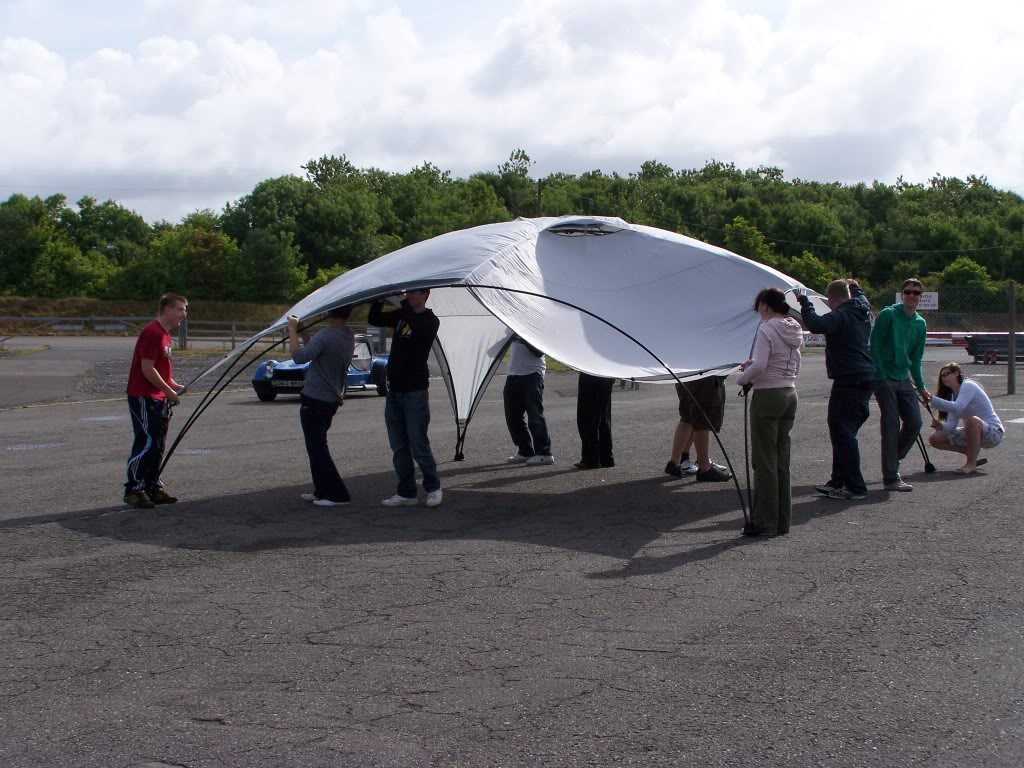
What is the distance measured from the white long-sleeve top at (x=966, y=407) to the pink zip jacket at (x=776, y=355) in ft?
13.5

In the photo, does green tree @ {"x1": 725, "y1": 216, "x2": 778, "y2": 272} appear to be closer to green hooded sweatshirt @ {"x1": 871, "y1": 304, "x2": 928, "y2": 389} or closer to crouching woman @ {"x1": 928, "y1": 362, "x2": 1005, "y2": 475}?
crouching woman @ {"x1": 928, "y1": 362, "x2": 1005, "y2": 475}

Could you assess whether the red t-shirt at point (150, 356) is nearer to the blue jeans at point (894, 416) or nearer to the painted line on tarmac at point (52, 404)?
the blue jeans at point (894, 416)

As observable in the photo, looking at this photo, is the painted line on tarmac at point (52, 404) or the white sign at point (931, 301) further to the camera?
the white sign at point (931, 301)

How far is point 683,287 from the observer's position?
10.8 metres

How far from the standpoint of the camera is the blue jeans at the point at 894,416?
10633 millimetres

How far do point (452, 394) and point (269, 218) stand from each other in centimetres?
Result: 7922

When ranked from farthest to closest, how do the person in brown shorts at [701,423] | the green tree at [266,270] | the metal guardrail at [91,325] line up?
the green tree at [266,270], the metal guardrail at [91,325], the person in brown shorts at [701,423]

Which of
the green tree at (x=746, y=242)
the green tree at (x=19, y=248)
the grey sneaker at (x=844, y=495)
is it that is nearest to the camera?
the grey sneaker at (x=844, y=495)

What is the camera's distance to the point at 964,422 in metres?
11.9

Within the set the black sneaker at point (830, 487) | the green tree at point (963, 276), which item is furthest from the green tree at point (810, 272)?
the black sneaker at point (830, 487)

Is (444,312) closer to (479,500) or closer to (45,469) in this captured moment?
(479,500)

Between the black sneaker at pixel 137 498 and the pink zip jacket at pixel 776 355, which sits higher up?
the pink zip jacket at pixel 776 355

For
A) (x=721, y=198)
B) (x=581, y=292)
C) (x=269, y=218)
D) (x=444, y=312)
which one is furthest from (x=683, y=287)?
(x=721, y=198)

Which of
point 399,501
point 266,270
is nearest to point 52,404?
point 399,501
